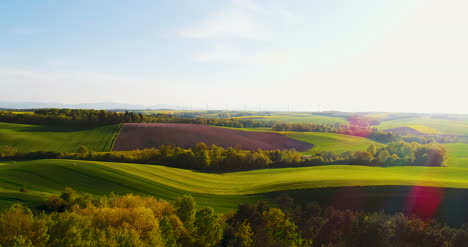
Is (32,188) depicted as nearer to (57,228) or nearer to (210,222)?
(57,228)

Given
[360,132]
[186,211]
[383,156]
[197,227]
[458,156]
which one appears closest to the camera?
[197,227]

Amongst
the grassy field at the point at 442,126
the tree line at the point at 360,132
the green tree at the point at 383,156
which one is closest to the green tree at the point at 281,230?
the green tree at the point at 383,156

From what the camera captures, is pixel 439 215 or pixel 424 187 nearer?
pixel 439 215

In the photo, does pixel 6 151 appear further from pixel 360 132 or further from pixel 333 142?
pixel 360 132

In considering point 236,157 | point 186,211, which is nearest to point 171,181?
point 186,211

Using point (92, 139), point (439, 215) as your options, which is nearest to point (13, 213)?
point (439, 215)

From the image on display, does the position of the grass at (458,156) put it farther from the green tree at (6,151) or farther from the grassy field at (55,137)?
the green tree at (6,151)

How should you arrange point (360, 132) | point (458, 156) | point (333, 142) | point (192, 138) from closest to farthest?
1. point (458, 156)
2. point (192, 138)
3. point (333, 142)
4. point (360, 132)
